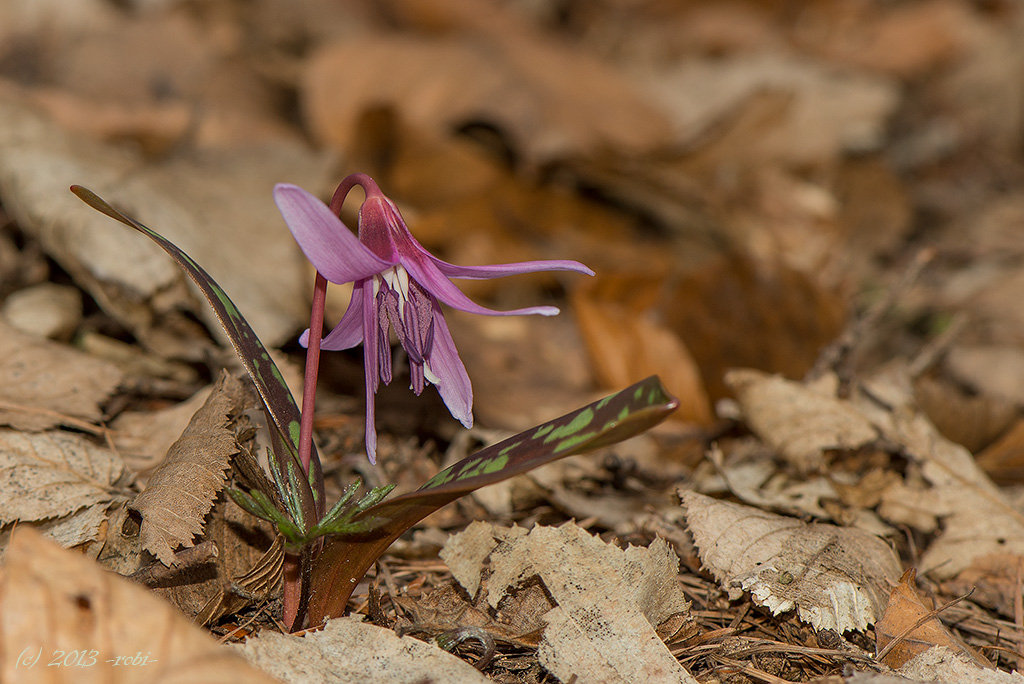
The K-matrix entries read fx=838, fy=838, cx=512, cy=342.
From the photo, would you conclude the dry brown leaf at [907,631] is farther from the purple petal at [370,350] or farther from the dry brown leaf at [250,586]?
the dry brown leaf at [250,586]

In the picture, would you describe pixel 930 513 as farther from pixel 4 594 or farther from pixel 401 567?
pixel 4 594

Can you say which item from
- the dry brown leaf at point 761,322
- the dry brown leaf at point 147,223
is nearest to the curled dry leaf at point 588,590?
the dry brown leaf at point 147,223

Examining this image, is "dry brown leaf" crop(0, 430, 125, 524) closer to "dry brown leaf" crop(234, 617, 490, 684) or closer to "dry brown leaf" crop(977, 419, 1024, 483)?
"dry brown leaf" crop(234, 617, 490, 684)

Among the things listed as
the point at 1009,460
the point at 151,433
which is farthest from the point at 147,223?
the point at 1009,460

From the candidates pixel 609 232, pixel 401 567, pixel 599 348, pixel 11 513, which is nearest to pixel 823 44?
pixel 609 232

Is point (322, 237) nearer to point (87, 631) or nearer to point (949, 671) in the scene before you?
point (87, 631)

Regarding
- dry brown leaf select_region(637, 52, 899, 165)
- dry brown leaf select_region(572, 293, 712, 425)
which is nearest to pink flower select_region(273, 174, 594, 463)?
dry brown leaf select_region(572, 293, 712, 425)
